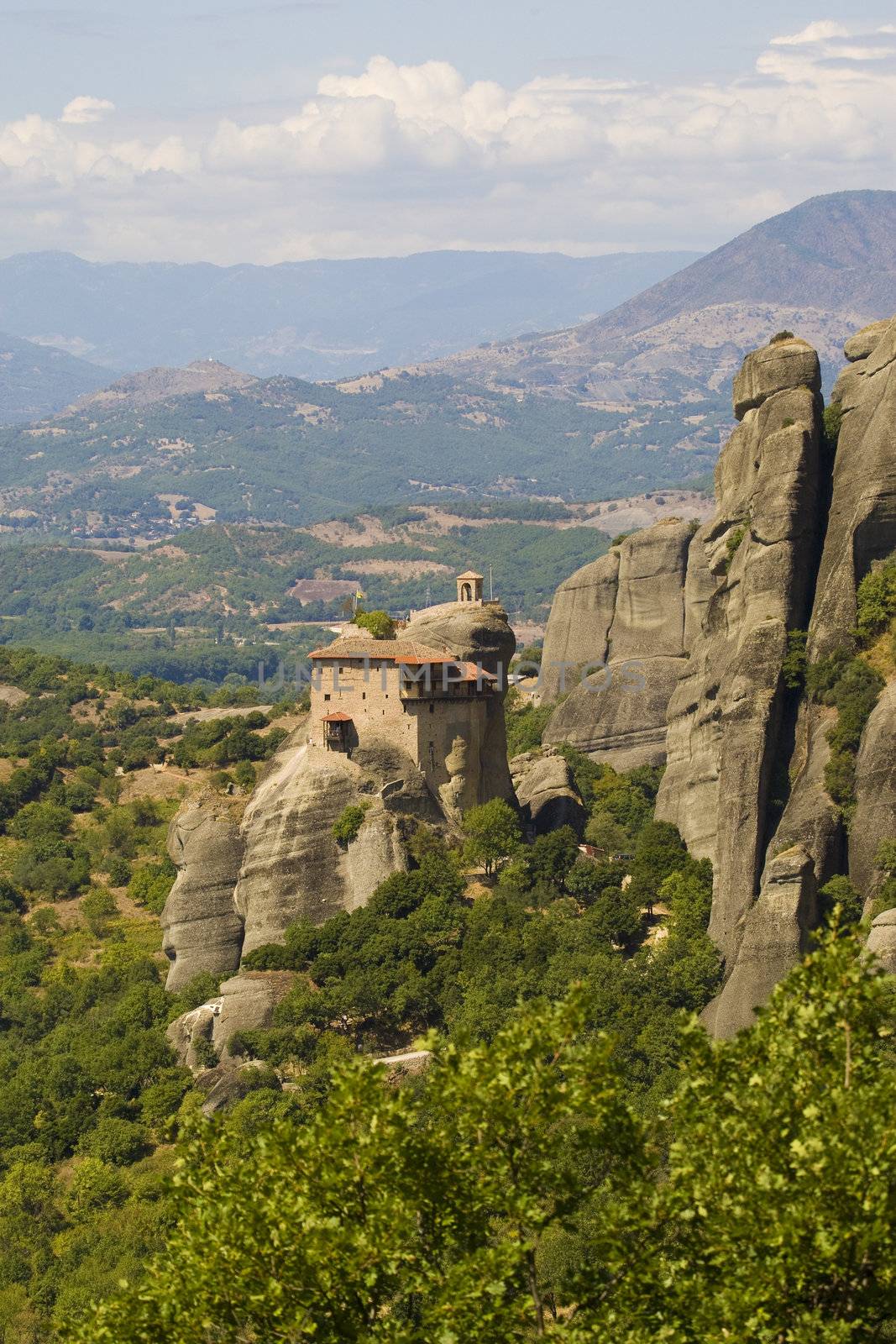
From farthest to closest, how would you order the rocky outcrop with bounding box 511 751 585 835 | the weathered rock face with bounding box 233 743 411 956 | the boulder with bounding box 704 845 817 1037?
the rocky outcrop with bounding box 511 751 585 835 → the weathered rock face with bounding box 233 743 411 956 → the boulder with bounding box 704 845 817 1037

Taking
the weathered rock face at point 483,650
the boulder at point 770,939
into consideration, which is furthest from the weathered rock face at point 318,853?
the boulder at point 770,939

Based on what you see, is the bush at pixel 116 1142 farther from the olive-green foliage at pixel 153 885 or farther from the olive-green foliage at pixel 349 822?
the olive-green foliage at pixel 153 885

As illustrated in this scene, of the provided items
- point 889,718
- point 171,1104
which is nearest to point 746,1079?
point 889,718

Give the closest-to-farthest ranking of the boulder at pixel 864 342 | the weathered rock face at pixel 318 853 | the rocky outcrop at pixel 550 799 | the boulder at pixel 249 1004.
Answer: the boulder at pixel 249 1004 < the weathered rock face at pixel 318 853 < the boulder at pixel 864 342 < the rocky outcrop at pixel 550 799

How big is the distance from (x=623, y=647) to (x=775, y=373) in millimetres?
32839

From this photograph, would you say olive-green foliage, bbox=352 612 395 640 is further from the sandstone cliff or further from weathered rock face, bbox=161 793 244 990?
the sandstone cliff

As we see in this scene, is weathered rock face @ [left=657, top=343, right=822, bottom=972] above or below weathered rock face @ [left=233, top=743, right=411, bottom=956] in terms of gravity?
above

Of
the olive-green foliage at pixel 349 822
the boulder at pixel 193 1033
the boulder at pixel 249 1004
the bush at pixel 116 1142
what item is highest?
the olive-green foliage at pixel 349 822

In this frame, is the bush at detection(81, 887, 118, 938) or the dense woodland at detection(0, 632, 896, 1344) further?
the bush at detection(81, 887, 118, 938)

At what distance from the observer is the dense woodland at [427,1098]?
A: 82.7 ft

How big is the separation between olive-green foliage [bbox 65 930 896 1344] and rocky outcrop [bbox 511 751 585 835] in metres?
46.7

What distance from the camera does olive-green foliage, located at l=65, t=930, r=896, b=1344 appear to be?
24625 mm

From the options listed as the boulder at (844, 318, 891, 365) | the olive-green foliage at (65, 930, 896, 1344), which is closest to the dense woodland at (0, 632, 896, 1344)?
the olive-green foliage at (65, 930, 896, 1344)

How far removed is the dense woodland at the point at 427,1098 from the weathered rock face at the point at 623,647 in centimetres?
324
